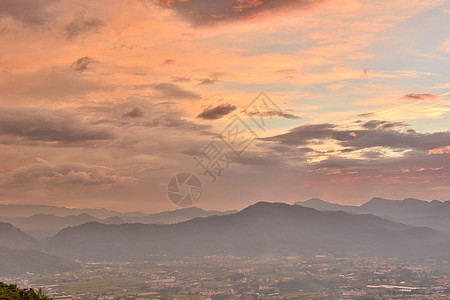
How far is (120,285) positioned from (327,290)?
8935 cm

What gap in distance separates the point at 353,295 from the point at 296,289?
25.2 meters

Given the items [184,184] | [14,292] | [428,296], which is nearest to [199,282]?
[428,296]

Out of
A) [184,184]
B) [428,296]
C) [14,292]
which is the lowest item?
[428,296]

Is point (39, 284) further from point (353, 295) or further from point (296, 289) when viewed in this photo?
point (353, 295)

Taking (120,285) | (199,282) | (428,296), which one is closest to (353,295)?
(428,296)

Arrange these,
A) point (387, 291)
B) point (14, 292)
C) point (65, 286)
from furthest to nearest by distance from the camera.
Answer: point (65, 286)
point (387, 291)
point (14, 292)

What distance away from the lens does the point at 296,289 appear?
591 feet

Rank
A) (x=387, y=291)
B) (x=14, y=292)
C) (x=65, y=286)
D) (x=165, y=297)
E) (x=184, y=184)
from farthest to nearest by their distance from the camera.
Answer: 1. (x=65, y=286)
2. (x=387, y=291)
3. (x=165, y=297)
4. (x=184, y=184)
5. (x=14, y=292)

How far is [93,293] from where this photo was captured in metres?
167

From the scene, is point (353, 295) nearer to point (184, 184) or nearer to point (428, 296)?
point (428, 296)

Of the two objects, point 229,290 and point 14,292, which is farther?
point 229,290

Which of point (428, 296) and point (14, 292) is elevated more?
point (14, 292)

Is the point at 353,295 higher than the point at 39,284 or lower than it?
lower

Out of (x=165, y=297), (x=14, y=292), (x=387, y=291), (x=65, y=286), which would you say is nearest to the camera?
(x=14, y=292)
